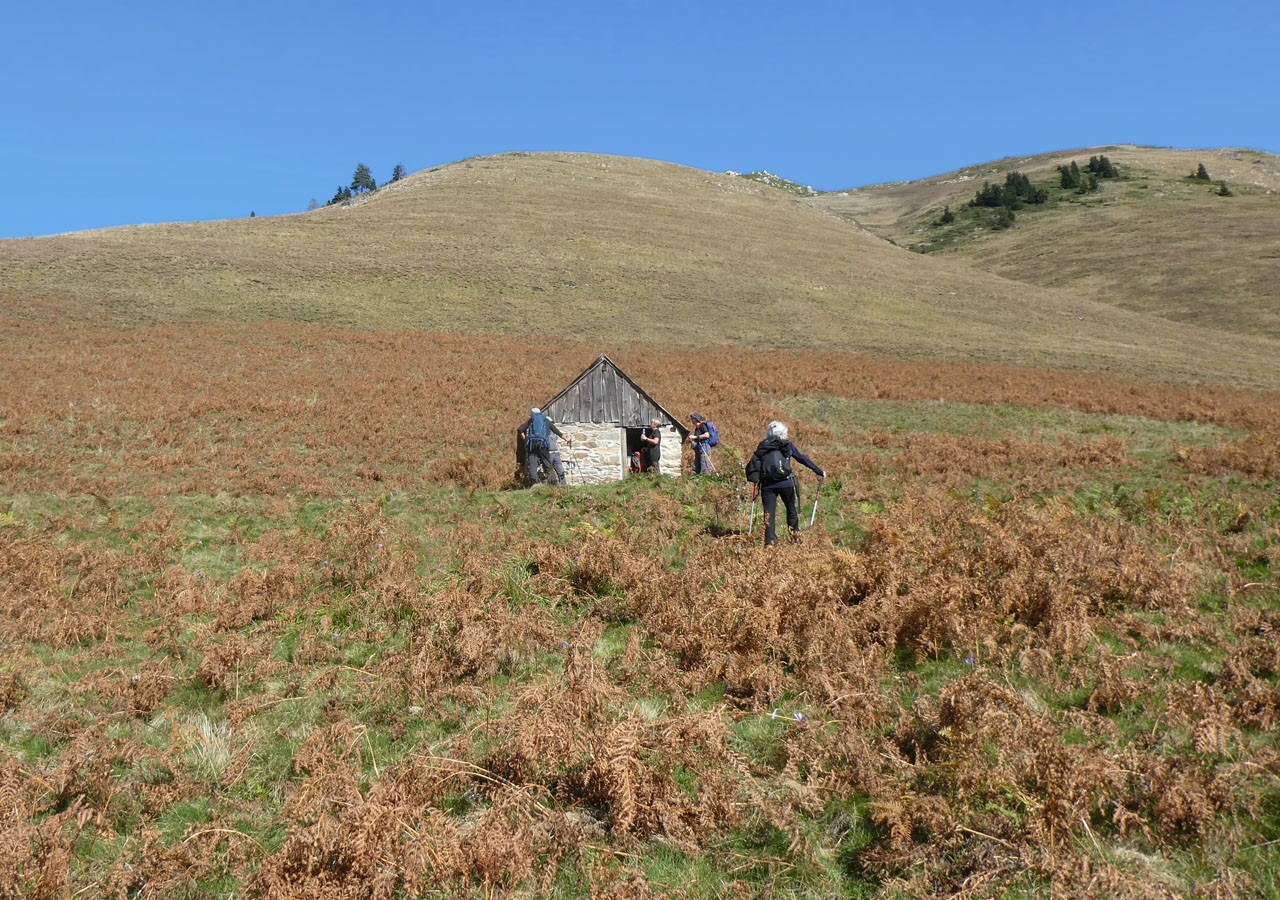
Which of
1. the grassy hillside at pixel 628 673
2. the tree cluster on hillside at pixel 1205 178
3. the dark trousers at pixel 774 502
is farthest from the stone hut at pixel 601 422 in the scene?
the tree cluster on hillside at pixel 1205 178

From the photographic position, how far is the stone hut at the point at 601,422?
60.8ft

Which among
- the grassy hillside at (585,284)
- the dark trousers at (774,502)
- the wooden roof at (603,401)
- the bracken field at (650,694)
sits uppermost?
the grassy hillside at (585,284)

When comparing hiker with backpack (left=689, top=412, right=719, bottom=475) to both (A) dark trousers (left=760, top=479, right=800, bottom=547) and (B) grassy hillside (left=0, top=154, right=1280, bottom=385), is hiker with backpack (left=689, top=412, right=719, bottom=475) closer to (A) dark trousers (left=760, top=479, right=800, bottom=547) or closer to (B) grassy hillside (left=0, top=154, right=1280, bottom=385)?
(A) dark trousers (left=760, top=479, right=800, bottom=547)

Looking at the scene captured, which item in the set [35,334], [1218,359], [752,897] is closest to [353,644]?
[752,897]

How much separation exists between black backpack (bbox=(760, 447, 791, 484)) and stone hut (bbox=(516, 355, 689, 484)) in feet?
25.0

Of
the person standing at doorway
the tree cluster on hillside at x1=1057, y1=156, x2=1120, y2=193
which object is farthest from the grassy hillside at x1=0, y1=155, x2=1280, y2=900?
the tree cluster on hillside at x1=1057, y1=156, x2=1120, y2=193

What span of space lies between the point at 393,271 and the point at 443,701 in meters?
56.4

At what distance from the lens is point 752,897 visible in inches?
172

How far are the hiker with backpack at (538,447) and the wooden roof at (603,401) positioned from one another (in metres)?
1.00

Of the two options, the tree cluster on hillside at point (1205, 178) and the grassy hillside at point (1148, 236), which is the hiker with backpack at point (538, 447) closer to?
the grassy hillside at point (1148, 236)

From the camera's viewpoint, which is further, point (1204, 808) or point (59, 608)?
point (59, 608)

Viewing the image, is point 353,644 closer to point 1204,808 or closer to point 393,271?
point 1204,808

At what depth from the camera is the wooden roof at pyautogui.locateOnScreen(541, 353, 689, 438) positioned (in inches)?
730

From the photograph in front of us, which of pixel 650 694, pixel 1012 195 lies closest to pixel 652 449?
pixel 650 694
